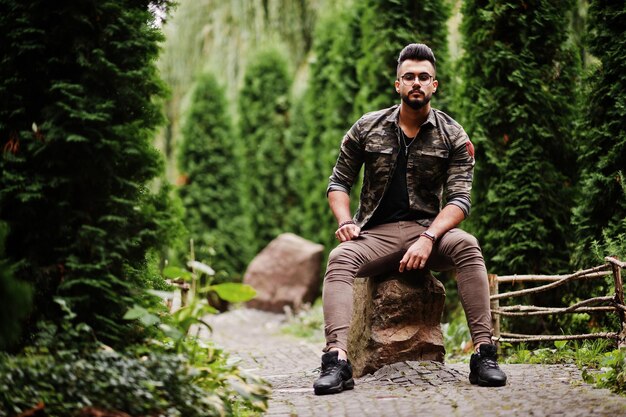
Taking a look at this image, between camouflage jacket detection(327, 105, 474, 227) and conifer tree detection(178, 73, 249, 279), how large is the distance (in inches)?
330

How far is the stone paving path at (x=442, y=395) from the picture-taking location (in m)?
3.08

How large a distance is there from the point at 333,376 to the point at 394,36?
527cm

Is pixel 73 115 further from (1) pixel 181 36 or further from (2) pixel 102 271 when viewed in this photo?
(1) pixel 181 36

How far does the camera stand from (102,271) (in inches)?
125

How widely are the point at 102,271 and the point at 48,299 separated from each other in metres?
0.26

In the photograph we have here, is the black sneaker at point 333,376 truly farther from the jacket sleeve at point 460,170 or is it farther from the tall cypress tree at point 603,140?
the tall cypress tree at point 603,140

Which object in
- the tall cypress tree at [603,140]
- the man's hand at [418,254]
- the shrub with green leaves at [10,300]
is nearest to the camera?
the shrub with green leaves at [10,300]

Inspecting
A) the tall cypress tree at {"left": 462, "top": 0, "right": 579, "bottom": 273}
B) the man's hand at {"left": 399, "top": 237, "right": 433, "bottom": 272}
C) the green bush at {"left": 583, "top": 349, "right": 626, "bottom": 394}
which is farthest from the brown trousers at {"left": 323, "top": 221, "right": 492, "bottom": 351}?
the tall cypress tree at {"left": 462, "top": 0, "right": 579, "bottom": 273}

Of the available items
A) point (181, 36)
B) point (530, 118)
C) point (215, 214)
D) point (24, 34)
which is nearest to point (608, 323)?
point (530, 118)

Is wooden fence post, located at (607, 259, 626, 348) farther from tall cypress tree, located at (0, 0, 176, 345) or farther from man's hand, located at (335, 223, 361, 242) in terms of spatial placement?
tall cypress tree, located at (0, 0, 176, 345)

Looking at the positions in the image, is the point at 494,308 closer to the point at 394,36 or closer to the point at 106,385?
the point at 106,385

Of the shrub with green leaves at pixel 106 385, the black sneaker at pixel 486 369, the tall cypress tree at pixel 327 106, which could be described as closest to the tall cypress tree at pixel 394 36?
the tall cypress tree at pixel 327 106

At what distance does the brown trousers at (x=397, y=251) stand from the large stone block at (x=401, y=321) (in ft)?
0.65

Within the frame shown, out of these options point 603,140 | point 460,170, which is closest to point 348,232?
point 460,170
